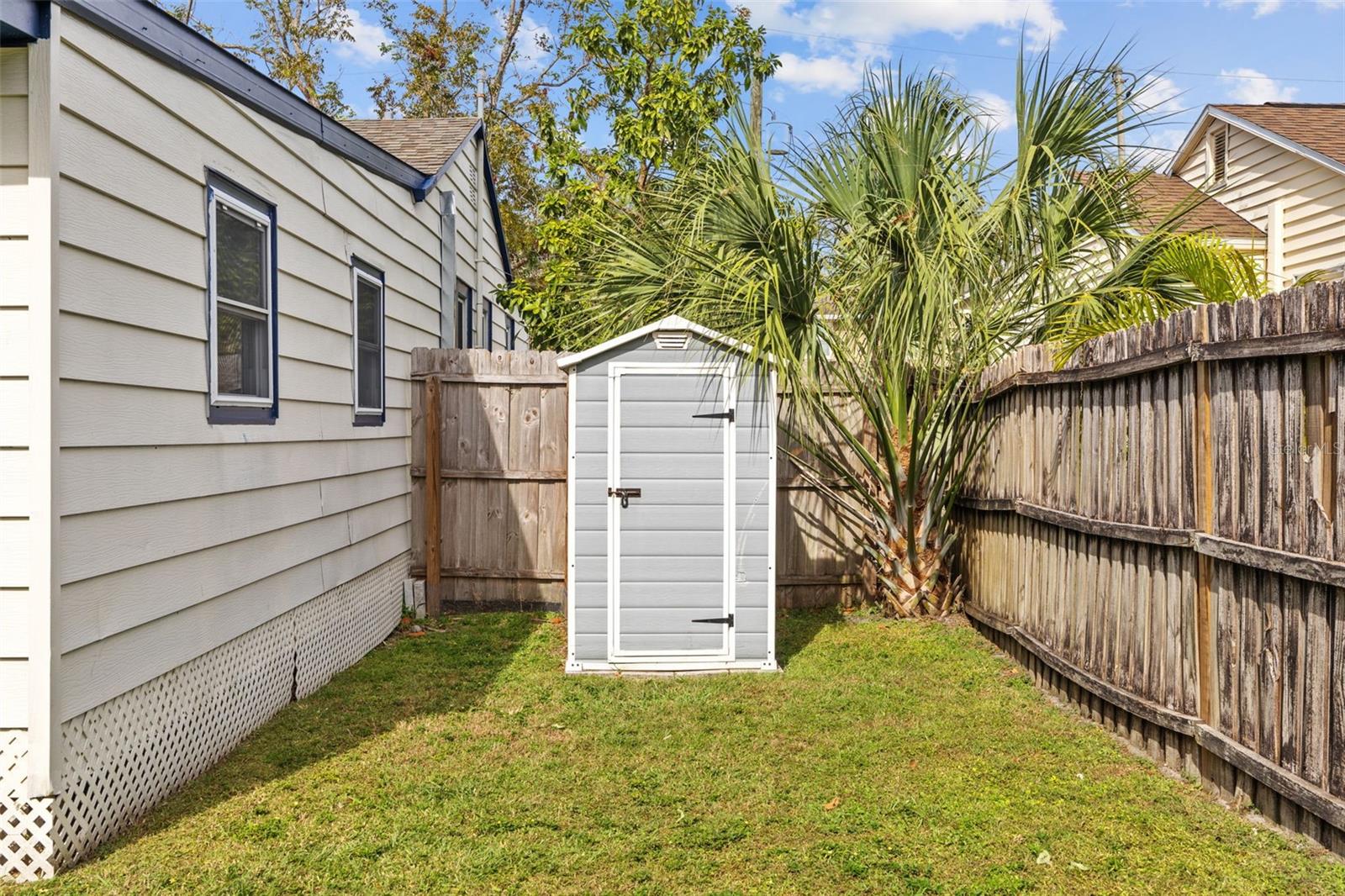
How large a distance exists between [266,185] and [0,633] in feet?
9.29

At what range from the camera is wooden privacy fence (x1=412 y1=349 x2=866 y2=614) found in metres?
8.12

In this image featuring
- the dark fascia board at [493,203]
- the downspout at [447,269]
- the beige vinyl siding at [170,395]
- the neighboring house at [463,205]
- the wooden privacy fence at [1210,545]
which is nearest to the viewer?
the wooden privacy fence at [1210,545]

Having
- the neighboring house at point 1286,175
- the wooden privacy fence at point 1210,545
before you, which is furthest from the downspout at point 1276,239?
the wooden privacy fence at point 1210,545

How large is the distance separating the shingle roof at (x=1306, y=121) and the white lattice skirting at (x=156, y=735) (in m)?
12.9

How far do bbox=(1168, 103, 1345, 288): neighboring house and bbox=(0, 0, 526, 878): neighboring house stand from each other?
10491 millimetres

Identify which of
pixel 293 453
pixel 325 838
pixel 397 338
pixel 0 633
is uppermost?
pixel 397 338

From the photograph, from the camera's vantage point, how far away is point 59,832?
3.43m

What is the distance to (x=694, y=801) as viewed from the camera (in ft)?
13.4

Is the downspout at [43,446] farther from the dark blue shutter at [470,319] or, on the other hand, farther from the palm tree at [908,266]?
the dark blue shutter at [470,319]

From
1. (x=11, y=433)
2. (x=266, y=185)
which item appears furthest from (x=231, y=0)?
(x=11, y=433)

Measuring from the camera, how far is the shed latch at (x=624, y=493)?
625 centimetres

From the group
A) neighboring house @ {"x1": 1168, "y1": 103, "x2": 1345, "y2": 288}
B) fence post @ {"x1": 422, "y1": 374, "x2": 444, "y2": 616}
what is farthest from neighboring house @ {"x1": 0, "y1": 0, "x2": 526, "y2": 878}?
neighboring house @ {"x1": 1168, "y1": 103, "x2": 1345, "y2": 288}

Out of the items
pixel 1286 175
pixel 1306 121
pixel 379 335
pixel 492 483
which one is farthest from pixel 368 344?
pixel 1306 121

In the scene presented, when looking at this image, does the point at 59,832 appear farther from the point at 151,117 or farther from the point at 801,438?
the point at 801,438
